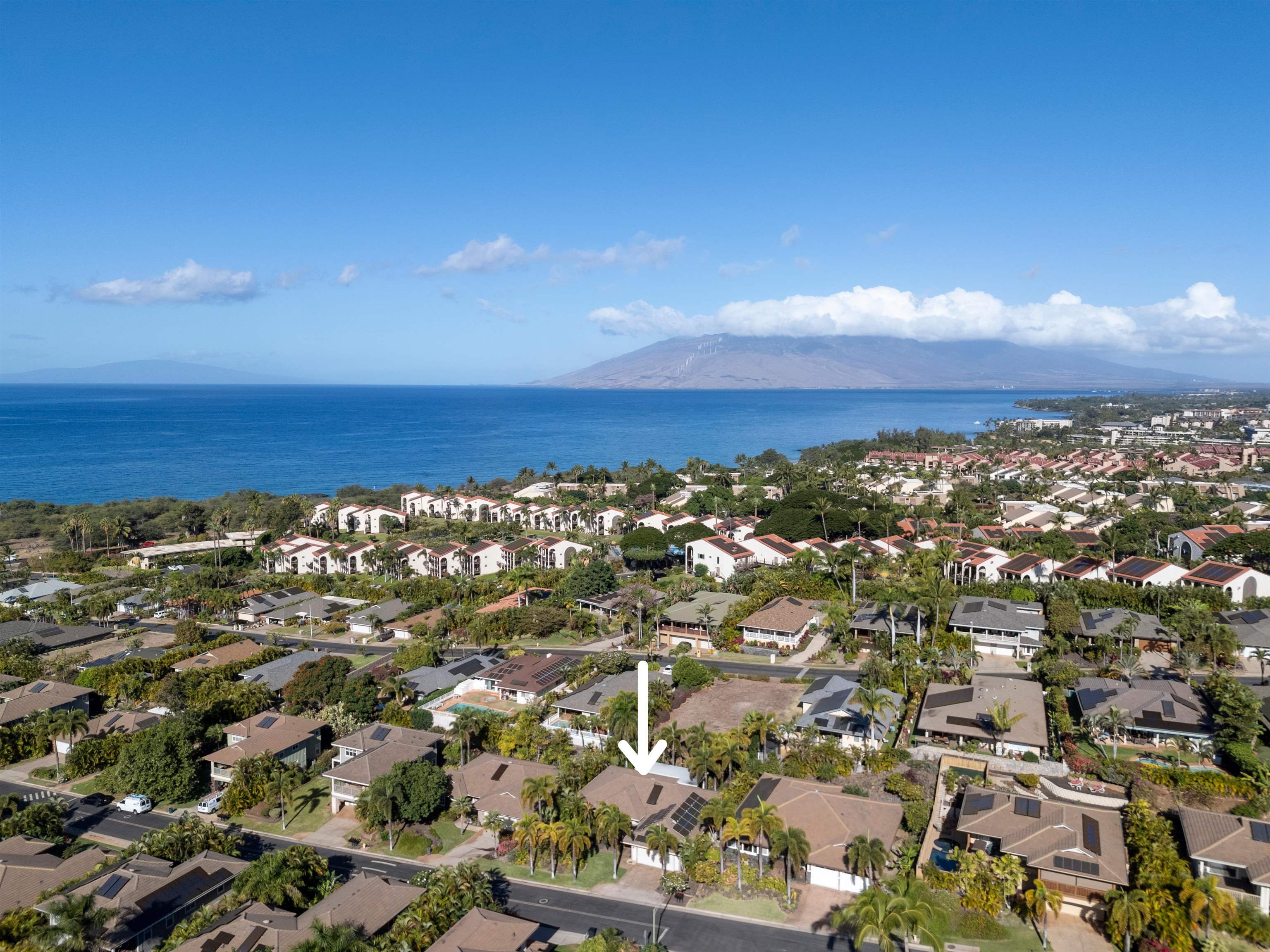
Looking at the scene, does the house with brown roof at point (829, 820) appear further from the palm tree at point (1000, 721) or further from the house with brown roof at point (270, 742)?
the house with brown roof at point (270, 742)

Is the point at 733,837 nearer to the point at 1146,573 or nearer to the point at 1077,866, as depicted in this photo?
the point at 1077,866

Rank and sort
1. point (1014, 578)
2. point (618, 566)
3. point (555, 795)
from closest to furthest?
point (555, 795)
point (1014, 578)
point (618, 566)

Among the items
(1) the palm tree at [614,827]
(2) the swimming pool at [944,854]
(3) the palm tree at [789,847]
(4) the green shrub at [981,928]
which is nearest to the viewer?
(4) the green shrub at [981,928]

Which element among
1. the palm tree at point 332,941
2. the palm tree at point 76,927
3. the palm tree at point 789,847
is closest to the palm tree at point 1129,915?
the palm tree at point 789,847

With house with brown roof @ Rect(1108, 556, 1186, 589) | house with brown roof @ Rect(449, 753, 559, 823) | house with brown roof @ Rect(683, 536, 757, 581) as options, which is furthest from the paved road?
house with brown roof @ Rect(1108, 556, 1186, 589)

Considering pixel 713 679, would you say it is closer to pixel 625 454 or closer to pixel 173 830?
pixel 173 830

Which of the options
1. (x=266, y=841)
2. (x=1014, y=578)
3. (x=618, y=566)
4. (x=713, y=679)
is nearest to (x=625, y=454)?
(x=618, y=566)
